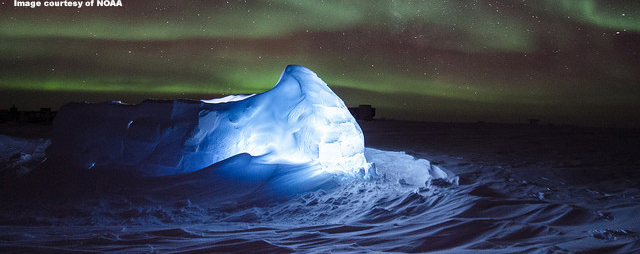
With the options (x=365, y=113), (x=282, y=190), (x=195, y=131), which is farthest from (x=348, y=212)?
(x=365, y=113)

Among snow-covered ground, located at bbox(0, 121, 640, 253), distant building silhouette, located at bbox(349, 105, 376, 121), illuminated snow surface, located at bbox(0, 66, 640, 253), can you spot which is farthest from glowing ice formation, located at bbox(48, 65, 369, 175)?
distant building silhouette, located at bbox(349, 105, 376, 121)

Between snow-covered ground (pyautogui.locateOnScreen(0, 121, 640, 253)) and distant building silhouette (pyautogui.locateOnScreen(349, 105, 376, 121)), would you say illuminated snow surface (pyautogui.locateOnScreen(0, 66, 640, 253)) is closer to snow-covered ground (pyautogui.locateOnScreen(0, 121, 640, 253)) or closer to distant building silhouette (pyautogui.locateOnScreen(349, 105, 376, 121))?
snow-covered ground (pyautogui.locateOnScreen(0, 121, 640, 253))

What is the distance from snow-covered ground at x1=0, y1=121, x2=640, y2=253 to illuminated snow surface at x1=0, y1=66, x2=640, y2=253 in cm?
2

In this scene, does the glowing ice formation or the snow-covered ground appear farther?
the glowing ice formation

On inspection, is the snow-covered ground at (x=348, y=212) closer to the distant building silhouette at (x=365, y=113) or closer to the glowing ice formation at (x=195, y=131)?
the glowing ice formation at (x=195, y=131)

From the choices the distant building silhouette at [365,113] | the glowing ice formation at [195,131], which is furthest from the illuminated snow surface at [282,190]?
the distant building silhouette at [365,113]

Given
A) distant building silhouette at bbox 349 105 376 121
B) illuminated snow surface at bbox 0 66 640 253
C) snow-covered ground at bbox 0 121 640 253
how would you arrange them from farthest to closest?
distant building silhouette at bbox 349 105 376 121 → illuminated snow surface at bbox 0 66 640 253 → snow-covered ground at bbox 0 121 640 253

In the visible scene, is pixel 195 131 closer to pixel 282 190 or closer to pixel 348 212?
pixel 282 190

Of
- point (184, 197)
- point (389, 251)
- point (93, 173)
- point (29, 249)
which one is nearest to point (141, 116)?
point (93, 173)

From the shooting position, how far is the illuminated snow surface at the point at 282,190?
348cm

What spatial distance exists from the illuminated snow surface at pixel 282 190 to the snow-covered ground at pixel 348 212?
23 mm

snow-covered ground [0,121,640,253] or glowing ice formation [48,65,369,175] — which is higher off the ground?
glowing ice formation [48,65,369,175]

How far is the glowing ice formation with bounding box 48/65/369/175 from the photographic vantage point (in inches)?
281

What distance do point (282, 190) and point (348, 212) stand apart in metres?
1.38
